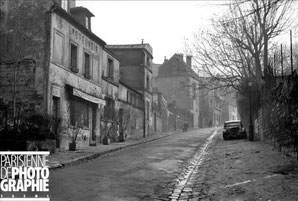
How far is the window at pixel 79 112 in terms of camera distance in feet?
72.7

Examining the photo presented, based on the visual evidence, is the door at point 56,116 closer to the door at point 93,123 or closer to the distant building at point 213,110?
the door at point 93,123

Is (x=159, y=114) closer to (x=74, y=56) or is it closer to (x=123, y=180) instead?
(x=74, y=56)

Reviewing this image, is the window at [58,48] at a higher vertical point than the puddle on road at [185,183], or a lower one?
higher

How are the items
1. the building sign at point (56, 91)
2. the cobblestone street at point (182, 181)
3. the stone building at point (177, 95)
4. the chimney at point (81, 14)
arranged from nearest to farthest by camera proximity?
the cobblestone street at point (182, 181) → the building sign at point (56, 91) → the chimney at point (81, 14) → the stone building at point (177, 95)

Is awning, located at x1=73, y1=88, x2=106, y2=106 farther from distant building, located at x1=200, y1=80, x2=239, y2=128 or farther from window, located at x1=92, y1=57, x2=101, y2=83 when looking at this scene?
distant building, located at x1=200, y1=80, x2=239, y2=128

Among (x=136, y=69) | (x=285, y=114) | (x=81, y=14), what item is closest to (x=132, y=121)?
(x=136, y=69)

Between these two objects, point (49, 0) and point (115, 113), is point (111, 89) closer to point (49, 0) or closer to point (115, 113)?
point (115, 113)

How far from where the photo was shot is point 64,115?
69.8 ft

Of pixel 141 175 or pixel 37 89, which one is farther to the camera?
pixel 37 89

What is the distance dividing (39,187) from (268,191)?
5.35 metres

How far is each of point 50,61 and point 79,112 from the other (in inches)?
175

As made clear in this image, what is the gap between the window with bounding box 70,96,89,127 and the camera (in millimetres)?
22172

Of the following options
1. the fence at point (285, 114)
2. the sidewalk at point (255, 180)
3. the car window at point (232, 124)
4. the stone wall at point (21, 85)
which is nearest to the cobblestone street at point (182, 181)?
the sidewalk at point (255, 180)

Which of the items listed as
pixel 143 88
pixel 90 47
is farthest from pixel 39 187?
pixel 143 88
